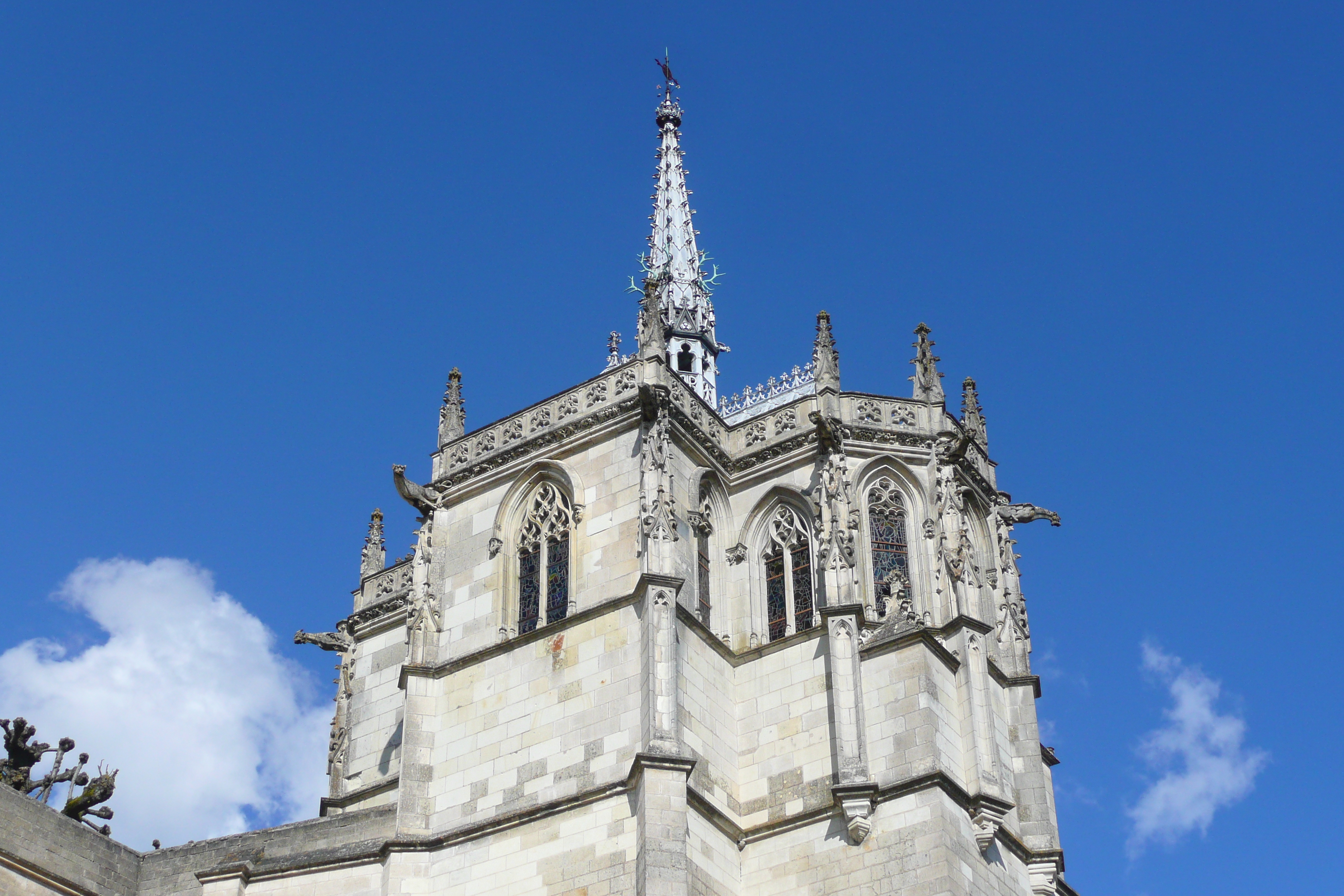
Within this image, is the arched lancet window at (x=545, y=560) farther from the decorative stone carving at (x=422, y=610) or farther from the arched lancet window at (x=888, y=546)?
the arched lancet window at (x=888, y=546)

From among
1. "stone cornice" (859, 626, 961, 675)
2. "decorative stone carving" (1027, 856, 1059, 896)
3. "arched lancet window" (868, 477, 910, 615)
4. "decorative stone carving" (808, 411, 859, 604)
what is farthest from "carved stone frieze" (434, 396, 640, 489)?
"decorative stone carving" (1027, 856, 1059, 896)

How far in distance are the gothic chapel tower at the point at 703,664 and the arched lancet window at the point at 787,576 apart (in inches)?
2.0

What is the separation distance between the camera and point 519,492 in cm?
3678

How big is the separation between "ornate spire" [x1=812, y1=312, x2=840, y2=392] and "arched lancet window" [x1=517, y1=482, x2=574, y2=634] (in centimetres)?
567

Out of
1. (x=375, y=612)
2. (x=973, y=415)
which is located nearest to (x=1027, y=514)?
(x=973, y=415)

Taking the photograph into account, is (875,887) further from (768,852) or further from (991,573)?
(991,573)

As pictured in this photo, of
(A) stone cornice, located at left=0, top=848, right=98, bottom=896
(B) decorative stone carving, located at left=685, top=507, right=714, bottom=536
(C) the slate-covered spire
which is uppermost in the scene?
(C) the slate-covered spire

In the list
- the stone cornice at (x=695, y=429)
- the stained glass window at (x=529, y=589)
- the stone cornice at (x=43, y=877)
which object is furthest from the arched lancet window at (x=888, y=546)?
the stone cornice at (x=43, y=877)

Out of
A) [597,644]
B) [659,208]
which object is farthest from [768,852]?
[659,208]

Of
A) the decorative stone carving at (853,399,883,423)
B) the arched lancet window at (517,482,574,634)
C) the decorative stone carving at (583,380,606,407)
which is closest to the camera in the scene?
the arched lancet window at (517,482,574,634)

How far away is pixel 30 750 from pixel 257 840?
17.3 ft

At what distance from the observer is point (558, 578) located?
116ft

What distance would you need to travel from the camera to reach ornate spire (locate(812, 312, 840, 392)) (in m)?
37.6

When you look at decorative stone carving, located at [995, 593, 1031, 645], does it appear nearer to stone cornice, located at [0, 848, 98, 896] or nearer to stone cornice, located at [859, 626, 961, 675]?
stone cornice, located at [859, 626, 961, 675]
